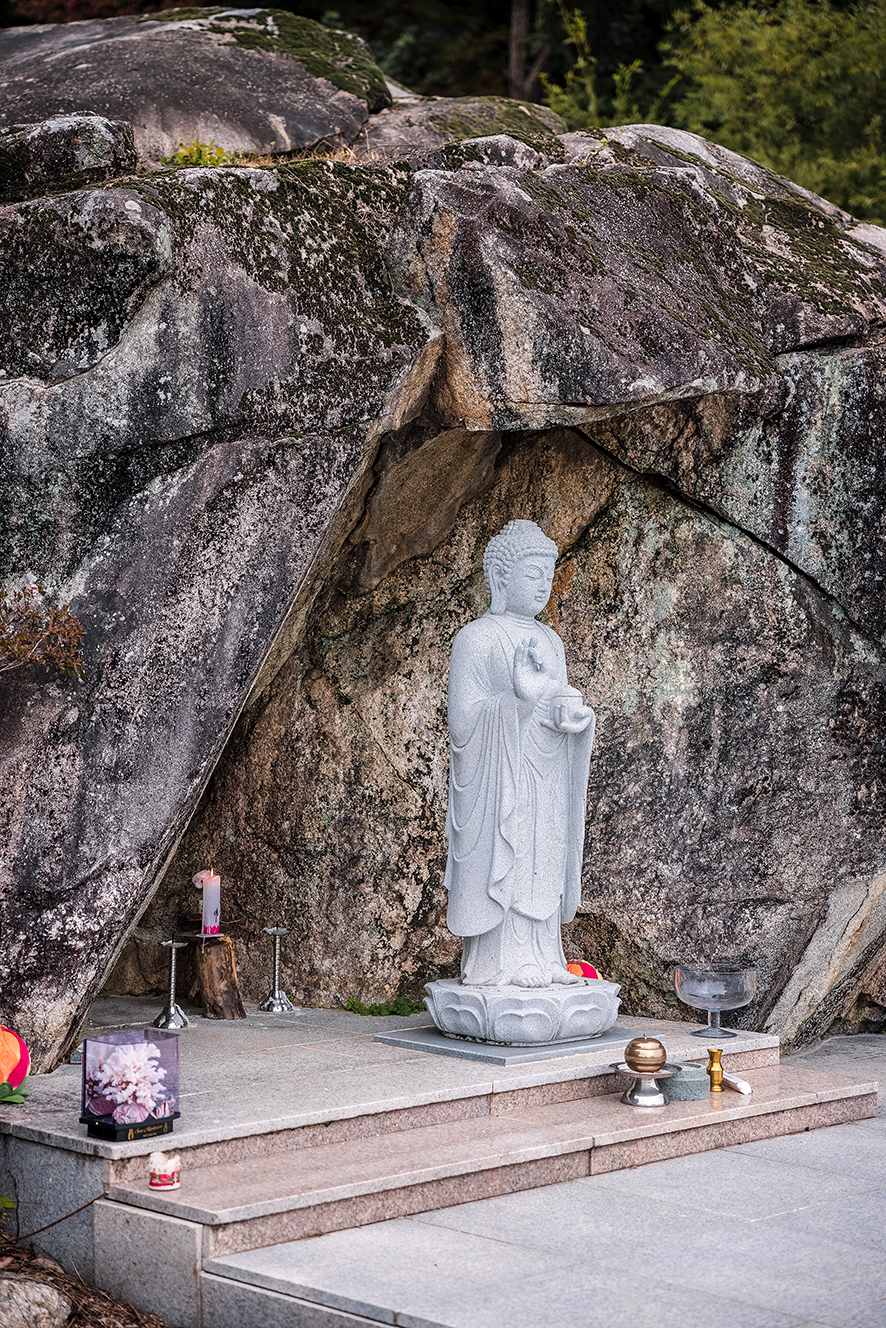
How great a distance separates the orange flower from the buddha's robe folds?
202cm

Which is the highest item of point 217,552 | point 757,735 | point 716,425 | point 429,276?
point 429,276

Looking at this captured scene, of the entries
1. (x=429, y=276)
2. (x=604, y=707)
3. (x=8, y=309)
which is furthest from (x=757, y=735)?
(x=8, y=309)

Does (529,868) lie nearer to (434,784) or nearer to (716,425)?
(434,784)

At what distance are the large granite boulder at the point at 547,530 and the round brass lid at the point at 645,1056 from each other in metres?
1.80

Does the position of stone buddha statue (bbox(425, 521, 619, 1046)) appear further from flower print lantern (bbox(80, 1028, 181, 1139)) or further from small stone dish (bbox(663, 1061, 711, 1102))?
flower print lantern (bbox(80, 1028, 181, 1139))

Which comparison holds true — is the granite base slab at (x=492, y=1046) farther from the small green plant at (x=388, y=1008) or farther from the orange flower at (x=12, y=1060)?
the orange flower at (x=12, y=1060)

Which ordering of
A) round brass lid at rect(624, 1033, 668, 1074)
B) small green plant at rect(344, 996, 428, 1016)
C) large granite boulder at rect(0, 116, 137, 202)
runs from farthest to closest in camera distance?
1. small green plant at rect(344, 996, 428, 1016)
2. large granite boulder at rect(0, 116, 137, 202)
3. round brass lid at rect(624, 1033, 668, 1074)

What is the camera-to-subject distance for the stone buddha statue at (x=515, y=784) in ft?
22.0

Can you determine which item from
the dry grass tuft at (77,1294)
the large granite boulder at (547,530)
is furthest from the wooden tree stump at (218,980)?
the dry grass tuft at (77,1294)

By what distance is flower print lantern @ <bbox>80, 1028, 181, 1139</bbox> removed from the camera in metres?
5.07

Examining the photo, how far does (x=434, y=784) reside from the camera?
8086mm

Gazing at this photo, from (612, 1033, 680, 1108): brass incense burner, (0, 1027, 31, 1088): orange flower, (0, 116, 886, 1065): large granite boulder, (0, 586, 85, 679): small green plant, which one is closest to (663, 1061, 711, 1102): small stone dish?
(612, 1033, 680, 1108): brass incense burner

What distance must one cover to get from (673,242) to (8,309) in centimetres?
346

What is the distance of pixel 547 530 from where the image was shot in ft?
26.5
